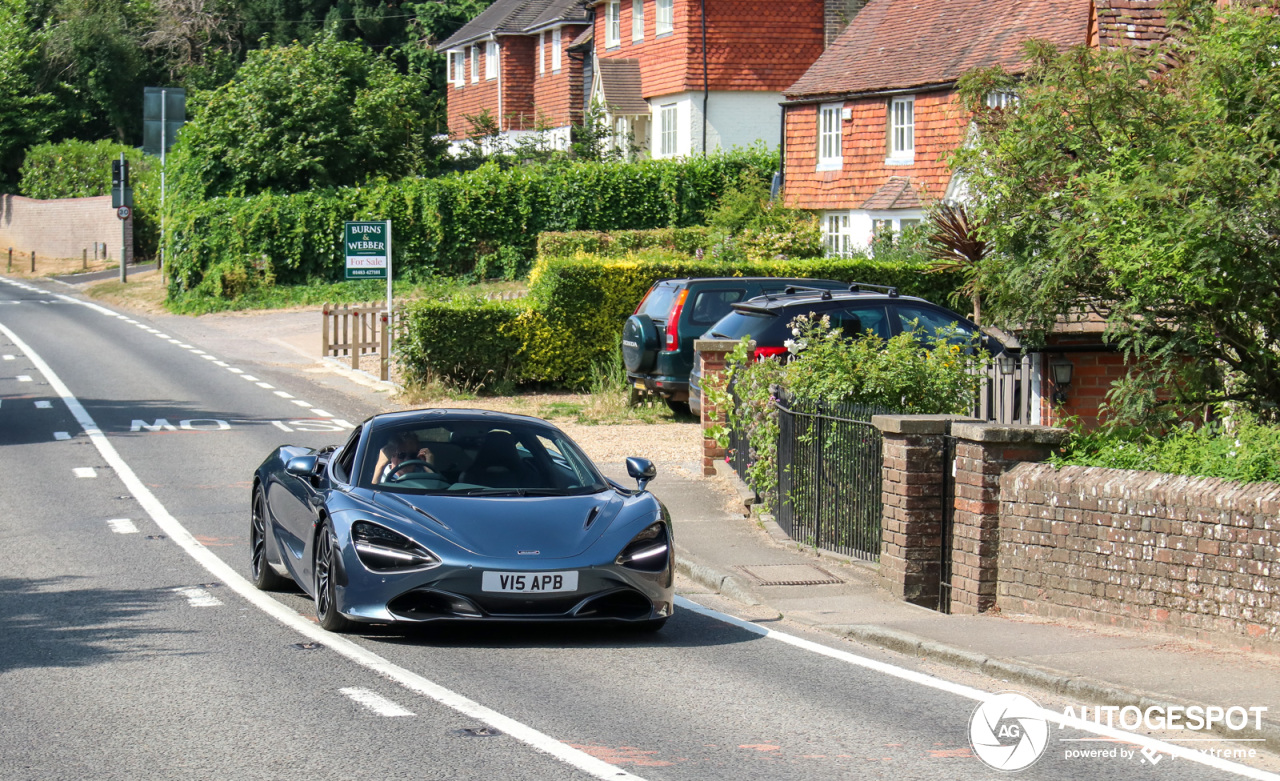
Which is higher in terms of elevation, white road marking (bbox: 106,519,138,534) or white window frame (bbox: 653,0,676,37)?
white window frame (bbox: 653,0,676,37)

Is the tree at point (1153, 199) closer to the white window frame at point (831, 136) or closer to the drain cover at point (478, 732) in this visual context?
the drain cover at point (478, 732)

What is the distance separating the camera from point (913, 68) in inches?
1355

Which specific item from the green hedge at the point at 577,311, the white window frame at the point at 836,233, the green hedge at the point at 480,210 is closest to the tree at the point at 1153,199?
the green hedge at the point at 577,311

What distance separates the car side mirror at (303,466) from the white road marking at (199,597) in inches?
39.8

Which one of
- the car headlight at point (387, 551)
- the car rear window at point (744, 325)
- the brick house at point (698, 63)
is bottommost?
the car headlight at point (387, 551)

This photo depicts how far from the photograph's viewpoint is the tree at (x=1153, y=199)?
9344mm

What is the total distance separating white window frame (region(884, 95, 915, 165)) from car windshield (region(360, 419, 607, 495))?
26.3m

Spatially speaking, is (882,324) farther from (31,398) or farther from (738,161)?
(738,161)

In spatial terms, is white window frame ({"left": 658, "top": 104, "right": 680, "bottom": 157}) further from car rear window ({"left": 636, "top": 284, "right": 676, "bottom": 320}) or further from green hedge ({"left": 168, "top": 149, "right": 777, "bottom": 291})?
car rear window ({"left": 636, "top": 284, "right": 676, "bottom": 320})

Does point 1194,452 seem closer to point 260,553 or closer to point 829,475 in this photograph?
point 829,475

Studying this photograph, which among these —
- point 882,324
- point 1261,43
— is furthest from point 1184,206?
point 882,324

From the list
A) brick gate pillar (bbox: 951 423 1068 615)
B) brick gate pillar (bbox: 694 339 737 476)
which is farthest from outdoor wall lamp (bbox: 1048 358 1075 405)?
brick gate pillar (bbox: 951 423 1068 615)

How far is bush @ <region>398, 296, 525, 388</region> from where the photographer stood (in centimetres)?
2334

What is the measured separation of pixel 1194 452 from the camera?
29.3ft
